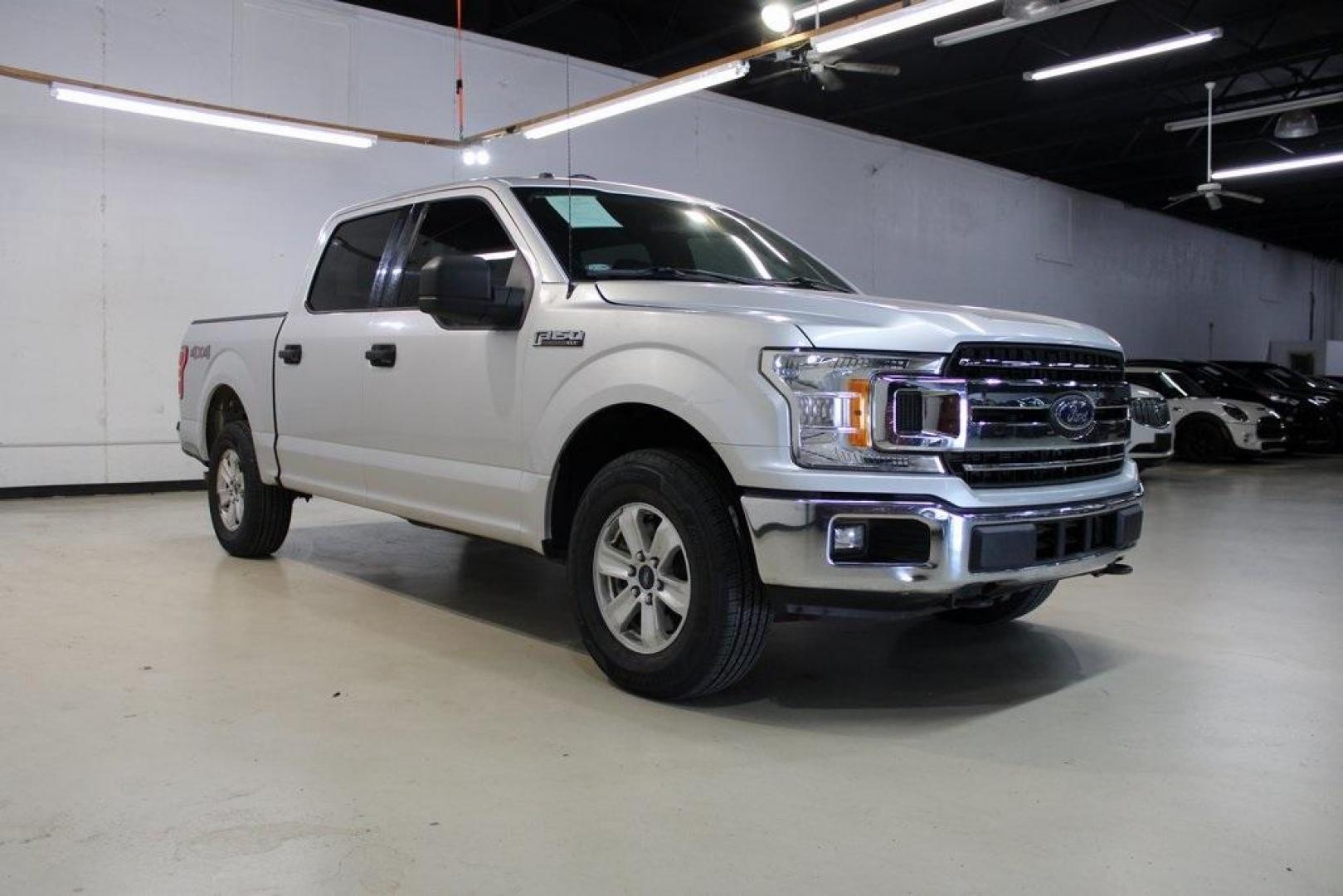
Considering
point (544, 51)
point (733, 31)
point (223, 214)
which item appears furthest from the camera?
point (733, 31)

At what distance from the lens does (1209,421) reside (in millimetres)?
13445

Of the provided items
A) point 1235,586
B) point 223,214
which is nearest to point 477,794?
point 1235,586

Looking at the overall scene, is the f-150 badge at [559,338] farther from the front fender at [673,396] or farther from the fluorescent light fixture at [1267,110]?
the fluorescent light fixture at [1267,110]

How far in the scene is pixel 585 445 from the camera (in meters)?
3.63

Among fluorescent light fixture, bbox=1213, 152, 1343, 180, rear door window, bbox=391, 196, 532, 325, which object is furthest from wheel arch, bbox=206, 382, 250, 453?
fluorescent light fixture, bbox=1213, 152, 1343, 180

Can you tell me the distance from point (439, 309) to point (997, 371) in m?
1.86

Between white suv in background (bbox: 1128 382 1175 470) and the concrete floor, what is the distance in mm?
878

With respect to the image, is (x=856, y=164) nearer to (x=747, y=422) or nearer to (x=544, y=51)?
(x=544, y=51)

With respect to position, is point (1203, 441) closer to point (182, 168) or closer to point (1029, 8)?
point (1029, 8)

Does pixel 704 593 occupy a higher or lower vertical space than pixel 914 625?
higher

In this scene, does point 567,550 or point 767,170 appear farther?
point 767,170

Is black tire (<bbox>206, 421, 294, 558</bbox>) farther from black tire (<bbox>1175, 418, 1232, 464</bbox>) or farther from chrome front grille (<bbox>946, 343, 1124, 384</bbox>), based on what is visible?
black tire (<bbox>1175, 418, 1232, 464</bbox>)

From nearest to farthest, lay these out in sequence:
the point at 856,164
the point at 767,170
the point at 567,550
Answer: the point at 567,550 < the point at 767,170 < the point at 856,164

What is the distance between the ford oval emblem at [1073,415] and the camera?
324 cm
